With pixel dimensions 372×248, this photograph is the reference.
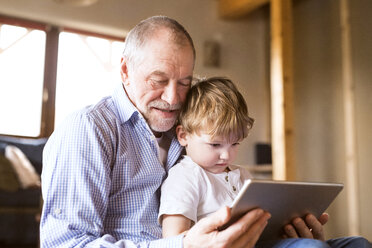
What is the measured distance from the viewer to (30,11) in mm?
4293

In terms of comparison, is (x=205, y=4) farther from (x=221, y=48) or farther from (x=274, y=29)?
(x=274, y=29)

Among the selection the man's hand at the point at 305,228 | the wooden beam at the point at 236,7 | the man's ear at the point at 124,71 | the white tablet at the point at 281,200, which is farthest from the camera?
the wooden beam at the point at 236,7

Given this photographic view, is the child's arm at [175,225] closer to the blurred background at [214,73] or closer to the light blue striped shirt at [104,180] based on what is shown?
the light blue striped shirt at [104,180]

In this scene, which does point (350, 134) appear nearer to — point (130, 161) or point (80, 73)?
point (80, 73)

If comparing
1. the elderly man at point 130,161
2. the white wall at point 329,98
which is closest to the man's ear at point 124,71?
the elderly man at point 130,161

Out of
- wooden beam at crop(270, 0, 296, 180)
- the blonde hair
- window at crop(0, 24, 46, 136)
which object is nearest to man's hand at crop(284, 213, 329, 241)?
the blonde hair

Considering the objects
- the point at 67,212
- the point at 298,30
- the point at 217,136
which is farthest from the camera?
the point at 298,30

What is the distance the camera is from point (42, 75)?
14.5ft

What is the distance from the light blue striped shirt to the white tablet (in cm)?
20

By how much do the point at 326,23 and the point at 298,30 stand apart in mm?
452

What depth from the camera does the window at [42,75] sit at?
4285mm

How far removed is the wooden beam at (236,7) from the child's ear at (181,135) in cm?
373

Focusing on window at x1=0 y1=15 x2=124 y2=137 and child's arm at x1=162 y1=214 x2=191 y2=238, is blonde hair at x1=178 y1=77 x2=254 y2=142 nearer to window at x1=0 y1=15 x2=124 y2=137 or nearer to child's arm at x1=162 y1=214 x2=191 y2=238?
child's arm at x1=162 y1=214 x2=191 y2=238

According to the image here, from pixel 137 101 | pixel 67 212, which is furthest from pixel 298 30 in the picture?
pixel 67 212
